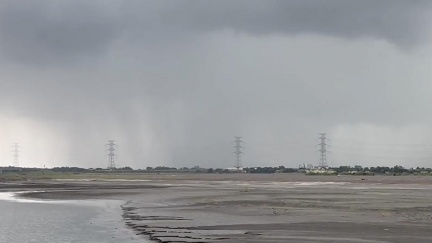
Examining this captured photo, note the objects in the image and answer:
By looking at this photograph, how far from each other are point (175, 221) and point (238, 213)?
655 cm

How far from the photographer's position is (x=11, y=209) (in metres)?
45.2

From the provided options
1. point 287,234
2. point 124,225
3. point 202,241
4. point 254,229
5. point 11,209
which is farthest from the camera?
point 11,209

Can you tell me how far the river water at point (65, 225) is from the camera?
26.5 m

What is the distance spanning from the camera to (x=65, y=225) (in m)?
32.5

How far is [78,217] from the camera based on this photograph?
37469 mm

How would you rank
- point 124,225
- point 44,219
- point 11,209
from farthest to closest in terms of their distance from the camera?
point 11,209, point 44,219, point 124,225

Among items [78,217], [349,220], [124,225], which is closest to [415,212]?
[349,220]

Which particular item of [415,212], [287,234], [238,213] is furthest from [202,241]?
[415,212]

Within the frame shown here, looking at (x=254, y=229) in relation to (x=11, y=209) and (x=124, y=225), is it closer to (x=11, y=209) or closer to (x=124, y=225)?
(x=124, y=225)

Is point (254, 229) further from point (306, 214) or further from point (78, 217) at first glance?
point (78, 217)

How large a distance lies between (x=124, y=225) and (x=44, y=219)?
24.8ft

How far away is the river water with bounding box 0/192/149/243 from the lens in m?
26.5

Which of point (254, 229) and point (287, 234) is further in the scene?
point (254, 229)

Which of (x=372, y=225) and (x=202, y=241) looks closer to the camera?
(x=202, y=241)
